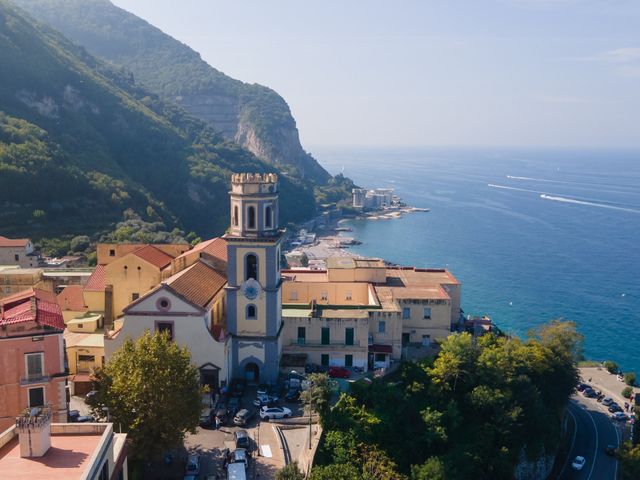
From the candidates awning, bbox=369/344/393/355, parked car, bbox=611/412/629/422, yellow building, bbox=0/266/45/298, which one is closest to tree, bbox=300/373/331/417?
awning, bbox=369/344/393/355

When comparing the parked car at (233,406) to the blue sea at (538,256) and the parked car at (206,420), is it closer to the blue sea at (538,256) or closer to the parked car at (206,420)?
the parked car at (206,420)

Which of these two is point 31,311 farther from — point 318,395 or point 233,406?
point 318,395

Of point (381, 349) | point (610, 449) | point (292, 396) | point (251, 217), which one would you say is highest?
point (251, 217)

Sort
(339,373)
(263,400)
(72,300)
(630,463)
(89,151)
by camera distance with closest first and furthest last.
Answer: (263,400)
(630,463)
(339,373)
(72,300)
(89,151)

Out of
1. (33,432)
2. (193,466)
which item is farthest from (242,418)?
(33,432)

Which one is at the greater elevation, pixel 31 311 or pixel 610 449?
pixel 31 311

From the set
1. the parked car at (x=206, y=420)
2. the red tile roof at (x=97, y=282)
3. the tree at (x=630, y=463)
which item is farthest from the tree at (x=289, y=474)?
the tree at (x=630, y=463)

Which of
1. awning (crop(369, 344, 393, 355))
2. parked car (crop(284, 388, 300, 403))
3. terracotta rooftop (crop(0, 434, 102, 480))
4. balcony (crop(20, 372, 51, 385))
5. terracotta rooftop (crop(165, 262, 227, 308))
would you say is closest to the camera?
terracotta rooftop (crop(0, 434, 102, 480))

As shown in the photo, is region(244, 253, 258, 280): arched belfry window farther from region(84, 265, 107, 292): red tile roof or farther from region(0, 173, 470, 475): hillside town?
region(84, 265, 107, 292): red tile roof
